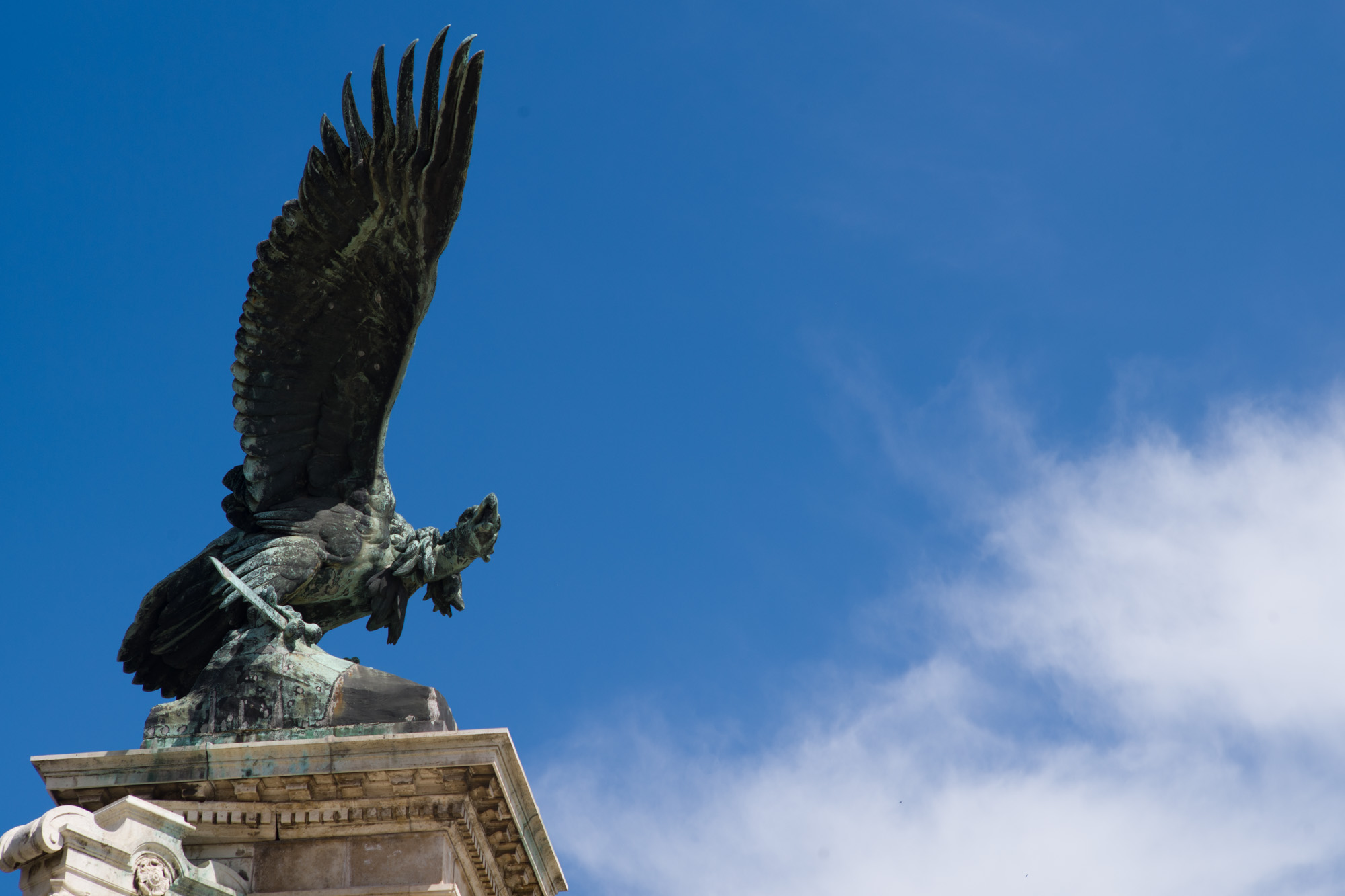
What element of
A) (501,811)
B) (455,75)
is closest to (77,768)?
(501,811)

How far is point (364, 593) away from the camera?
11.7 meters

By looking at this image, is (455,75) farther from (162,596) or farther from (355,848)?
(355,848)

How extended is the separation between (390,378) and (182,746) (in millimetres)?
3086

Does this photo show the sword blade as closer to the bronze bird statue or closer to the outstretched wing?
the bronze bird statue

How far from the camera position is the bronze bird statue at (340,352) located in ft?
37.1

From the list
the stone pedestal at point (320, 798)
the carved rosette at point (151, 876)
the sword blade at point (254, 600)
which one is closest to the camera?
the carved rosette at point (151, 876)

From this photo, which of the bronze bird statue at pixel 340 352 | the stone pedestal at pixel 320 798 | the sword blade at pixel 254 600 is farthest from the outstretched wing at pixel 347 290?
the stone pedestal at pixel 320 798

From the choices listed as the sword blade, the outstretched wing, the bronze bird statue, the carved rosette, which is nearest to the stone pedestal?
the carved rosette

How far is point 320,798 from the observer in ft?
31.0

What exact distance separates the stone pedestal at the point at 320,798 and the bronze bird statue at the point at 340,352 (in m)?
1.70

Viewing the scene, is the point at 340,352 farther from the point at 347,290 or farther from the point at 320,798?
the point at 320,798

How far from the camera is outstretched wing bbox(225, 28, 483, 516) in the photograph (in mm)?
11383

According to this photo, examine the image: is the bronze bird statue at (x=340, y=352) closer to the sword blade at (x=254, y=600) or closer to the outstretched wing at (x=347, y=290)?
the outstretched wing at (x=347, y=290)

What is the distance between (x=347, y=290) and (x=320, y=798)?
151 inches
